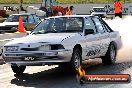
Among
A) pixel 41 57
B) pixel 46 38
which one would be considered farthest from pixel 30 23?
pixel 41 57

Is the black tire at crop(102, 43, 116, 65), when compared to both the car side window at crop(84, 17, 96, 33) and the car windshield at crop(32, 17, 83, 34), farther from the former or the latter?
the car windshield at crop(32, 17, 83, 34)

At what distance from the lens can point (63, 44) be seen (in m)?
8.86

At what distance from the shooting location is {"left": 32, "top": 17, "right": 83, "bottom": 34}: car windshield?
10016mm

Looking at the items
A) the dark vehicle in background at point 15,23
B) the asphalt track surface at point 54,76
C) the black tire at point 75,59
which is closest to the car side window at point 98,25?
the asphalt track surface at point 54,76

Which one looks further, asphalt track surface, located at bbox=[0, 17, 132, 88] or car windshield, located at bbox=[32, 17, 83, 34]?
car windshield, located at bbox=[32, 17, 83, 34]

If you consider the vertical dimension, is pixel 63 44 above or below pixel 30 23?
above

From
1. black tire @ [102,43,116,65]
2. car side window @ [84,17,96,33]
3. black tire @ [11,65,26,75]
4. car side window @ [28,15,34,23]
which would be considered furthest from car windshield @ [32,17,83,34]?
car side window @ [28,15,34,23]

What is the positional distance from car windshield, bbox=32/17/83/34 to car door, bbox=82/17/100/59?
0.72ft

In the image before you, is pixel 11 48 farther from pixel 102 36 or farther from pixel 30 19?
pixel 30 19

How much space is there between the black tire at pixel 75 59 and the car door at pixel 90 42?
0.39 meters

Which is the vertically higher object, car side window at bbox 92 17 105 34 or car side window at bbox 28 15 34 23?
car side window at bbox 92 17 105 34

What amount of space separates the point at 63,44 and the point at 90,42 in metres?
1.59

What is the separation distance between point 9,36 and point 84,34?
25.8 feet

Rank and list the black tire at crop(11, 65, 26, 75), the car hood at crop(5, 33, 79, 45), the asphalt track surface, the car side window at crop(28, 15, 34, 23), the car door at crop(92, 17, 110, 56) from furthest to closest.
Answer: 1. the car side window at crop(28, 15, 34, 23)
2. the car door at crop(92, 17, 110, 56)
3. the black tire at crop(11, 65, 26, 75)
4. the car hood at crop(5, 33, 79, 45)
5. the asphalt track surface
